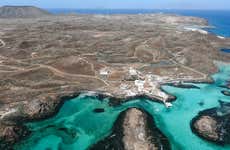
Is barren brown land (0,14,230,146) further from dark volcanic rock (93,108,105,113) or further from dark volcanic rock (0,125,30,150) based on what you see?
dark volcanic rock (93,108,105,113)

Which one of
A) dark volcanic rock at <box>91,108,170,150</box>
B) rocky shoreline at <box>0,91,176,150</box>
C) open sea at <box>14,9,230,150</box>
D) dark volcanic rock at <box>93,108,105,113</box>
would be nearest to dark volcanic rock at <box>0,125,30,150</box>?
rocky shoreline at <box>0,91,176,150</box>

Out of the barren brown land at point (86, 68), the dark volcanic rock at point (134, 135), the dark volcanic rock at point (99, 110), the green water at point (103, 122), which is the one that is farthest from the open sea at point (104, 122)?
the barren brown land at point (86, 68)

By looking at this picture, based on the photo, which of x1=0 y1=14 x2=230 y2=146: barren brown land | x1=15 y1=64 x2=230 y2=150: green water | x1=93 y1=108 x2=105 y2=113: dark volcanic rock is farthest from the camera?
x1=0 y1=14 x2=230 y2=146: barren brown land

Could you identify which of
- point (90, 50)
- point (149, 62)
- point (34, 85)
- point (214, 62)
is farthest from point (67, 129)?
point (214, 62)

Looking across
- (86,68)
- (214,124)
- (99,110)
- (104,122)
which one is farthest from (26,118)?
(214,124)

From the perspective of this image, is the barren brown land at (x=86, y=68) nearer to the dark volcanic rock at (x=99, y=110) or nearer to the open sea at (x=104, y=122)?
the open sea at (x=104, y=122)

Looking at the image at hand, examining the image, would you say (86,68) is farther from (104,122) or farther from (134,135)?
(134,135)

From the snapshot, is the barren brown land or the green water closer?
the green water
